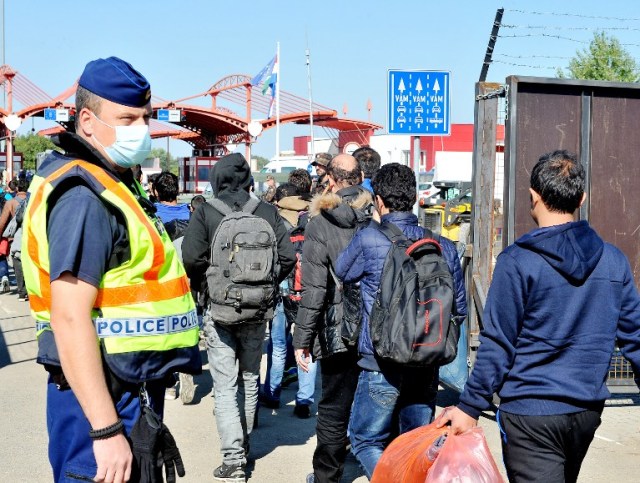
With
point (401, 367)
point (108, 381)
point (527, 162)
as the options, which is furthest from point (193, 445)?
point (108, 381)

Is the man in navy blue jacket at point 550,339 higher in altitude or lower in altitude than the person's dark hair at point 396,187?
lower

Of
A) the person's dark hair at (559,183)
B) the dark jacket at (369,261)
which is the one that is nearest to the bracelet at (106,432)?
the person's dark hair at (559,183)

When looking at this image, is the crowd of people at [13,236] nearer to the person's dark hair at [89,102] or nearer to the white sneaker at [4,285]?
the white sneaker at [4,285]

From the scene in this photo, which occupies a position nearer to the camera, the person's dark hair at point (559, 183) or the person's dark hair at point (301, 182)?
the person's dark hair at point (559, 183)

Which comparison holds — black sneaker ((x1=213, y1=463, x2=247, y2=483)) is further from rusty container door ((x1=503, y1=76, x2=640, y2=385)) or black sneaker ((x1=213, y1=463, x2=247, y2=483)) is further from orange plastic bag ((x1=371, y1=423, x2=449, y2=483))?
rusty container door ((x1=503, y1=76, x2=640, y2=385))

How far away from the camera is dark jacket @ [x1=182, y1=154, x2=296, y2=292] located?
19.7 feet

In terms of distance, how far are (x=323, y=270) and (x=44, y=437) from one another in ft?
9.39

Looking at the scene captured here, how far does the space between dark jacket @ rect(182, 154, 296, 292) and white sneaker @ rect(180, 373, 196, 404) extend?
6.16ft

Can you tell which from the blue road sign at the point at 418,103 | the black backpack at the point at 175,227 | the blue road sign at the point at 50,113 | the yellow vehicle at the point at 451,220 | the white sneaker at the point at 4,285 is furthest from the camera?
the blue road sign at the point at 50,113

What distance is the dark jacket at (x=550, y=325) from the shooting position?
3.49m

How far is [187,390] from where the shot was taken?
7.83m

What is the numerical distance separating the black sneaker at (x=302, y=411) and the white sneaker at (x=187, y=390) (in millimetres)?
956

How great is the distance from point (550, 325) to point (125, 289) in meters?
1.66

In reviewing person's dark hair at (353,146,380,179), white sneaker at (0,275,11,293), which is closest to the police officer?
person's dark hair at (353,146,380,179)
